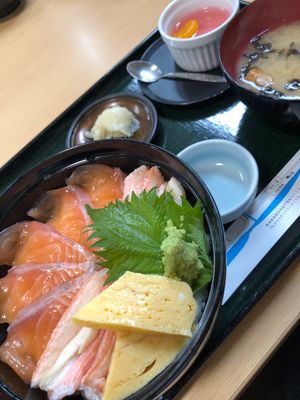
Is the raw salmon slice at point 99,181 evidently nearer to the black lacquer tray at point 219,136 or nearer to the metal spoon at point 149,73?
the black lacquer tray at point 219,136

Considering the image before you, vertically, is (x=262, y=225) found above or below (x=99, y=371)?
below

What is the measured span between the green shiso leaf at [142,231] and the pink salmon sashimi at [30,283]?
0.09 m

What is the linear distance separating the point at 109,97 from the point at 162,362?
1062 mm

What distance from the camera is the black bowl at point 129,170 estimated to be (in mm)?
840

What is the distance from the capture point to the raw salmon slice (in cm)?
→ 121

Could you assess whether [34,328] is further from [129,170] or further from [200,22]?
[200,22]

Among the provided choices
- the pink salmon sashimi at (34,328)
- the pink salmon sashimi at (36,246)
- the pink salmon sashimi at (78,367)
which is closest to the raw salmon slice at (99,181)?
the pink salmon sashimi at (36,246)

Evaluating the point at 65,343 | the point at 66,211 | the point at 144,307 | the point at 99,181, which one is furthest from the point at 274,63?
the point at 65,343

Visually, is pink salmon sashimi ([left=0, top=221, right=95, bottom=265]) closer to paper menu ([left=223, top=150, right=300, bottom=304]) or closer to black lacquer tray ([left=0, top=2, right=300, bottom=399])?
black lacquer tray ([left=0, top=2, right=300, bottom=399])

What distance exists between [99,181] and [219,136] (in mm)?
449

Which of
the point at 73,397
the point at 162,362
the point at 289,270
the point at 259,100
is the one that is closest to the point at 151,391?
the point at 162,362

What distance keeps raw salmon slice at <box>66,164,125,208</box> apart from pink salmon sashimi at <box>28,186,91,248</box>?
0.02 m

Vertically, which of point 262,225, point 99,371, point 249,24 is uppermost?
point 249,24

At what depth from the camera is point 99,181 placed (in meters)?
1.24
